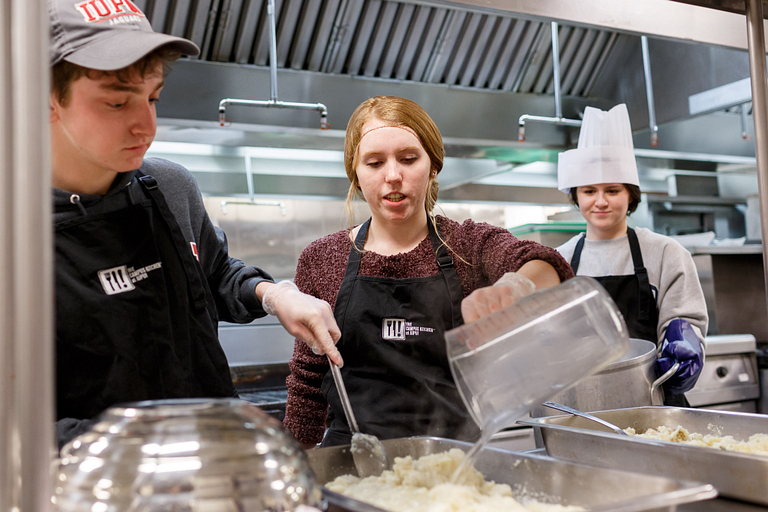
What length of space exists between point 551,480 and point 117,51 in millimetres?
805

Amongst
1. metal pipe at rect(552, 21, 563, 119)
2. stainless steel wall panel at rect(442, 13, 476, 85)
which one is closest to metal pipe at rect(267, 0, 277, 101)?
stainless steel wall panel at rect(442, 13, 476, 85)

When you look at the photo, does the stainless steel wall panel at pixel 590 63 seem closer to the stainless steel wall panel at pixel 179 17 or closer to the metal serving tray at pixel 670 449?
the stainless steel wall panel at pixel 179 17

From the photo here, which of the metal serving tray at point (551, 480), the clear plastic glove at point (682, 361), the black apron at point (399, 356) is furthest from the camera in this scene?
the clear plastic glove at point (682, 361)

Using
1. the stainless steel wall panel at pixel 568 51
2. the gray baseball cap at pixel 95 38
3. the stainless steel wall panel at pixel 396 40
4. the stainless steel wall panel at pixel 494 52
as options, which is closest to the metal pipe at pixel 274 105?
the stainless steel wall panel at pixel 396 40

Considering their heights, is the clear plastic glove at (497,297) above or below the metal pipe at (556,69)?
below

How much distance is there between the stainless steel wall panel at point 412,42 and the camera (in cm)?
296

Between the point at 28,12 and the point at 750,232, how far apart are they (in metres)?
4.96

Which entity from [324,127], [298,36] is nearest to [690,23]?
[324,127]

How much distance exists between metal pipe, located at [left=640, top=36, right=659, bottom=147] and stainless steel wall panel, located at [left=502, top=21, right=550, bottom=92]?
1.64ft

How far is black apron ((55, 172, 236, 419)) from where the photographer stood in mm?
992

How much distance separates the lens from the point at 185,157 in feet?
10.8

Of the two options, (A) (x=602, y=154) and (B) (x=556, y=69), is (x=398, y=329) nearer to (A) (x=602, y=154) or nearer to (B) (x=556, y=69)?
(A) (x=602, y=154)

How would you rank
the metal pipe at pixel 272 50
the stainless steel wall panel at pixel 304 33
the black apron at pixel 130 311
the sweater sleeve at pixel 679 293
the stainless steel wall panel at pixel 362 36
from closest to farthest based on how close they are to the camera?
the black apron at pixel 130 311 → the sweater sleeve at pixel 679 293 → the metal pipe at pixel 272 50 → the stainless steel wall panel at pixel 304 33 → the stainless steel wall panel at pixel 362 36

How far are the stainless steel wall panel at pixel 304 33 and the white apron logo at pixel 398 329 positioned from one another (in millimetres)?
1849
